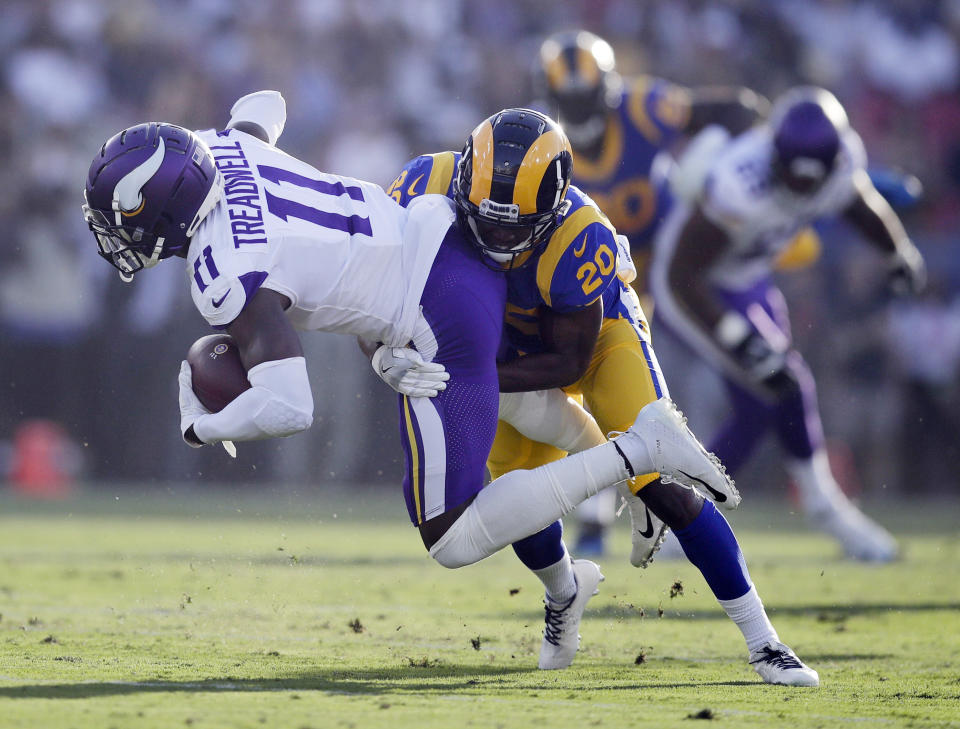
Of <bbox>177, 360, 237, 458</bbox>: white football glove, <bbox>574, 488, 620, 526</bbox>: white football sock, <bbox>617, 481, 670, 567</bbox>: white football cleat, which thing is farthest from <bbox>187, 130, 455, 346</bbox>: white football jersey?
<bbox>574, 488, 620, 526</bbox>: white football sock

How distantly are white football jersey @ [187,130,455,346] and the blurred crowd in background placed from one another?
6462 millimetres

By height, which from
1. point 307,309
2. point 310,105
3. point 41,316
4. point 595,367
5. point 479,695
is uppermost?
point 307,309

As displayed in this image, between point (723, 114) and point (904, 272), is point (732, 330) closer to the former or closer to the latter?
point (904, 272)

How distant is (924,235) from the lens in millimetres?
12258

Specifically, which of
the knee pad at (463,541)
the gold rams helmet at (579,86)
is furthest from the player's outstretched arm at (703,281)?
the knee pad at (463,541)

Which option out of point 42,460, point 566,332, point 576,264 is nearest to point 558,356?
point 566,332

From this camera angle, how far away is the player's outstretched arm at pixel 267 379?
12.9 feet

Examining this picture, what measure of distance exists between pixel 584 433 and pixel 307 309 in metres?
1.14

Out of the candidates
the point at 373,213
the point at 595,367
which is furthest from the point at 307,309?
the point at 595,367

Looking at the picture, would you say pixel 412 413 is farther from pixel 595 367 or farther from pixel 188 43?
pixel 188 43

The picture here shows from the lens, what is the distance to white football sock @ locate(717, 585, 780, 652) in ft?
14.4

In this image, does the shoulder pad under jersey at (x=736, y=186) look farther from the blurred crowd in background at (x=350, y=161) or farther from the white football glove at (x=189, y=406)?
the white football glove at (x=189, y=406)

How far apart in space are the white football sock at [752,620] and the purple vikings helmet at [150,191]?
194 centimetres

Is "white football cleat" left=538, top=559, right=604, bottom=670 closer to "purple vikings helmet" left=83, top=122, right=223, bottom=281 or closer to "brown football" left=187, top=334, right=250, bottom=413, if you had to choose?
"brown football" left=187, top=334, right=250, bottom=413
